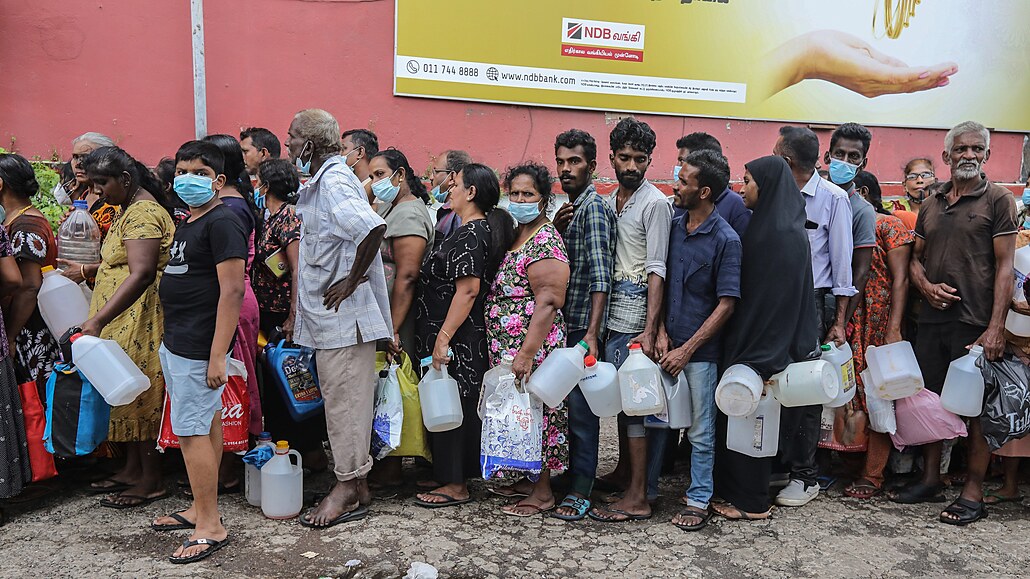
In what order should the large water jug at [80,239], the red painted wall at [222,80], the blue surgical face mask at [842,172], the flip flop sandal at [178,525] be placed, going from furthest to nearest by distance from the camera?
the red painted wall at [222,80], the blue surgical face mask at [842,172], the large water jug at [80,239], the flip flop sandal at [178,525]

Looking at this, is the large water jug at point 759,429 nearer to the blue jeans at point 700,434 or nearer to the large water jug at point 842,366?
the blue jeans at point 700,434

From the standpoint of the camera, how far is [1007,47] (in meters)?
9.33

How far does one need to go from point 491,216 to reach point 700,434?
5.12 feet

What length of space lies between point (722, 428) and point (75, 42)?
6132 millimetres

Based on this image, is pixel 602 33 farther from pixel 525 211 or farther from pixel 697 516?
pixel 697 516

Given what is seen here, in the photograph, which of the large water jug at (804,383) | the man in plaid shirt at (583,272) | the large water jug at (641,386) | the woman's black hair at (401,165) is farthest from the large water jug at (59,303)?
the large water jug at (804,383)

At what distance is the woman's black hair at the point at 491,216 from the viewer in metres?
4.07

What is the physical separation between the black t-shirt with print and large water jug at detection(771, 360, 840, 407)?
266cm

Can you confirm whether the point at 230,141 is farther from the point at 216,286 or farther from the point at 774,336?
the point at 774,336

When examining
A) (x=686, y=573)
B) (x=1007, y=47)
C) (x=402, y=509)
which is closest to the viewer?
(x=686, y=573)

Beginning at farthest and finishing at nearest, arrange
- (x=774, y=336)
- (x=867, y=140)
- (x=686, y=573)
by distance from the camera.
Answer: (x=867, y=140) < (x=774, y=336) < (x=686, y=573)

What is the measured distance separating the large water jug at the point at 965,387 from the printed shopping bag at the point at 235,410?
3.73m

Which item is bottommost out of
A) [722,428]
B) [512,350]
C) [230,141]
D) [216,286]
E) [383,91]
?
[722,428]

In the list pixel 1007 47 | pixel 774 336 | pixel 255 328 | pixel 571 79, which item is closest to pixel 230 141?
pixel 255 328
